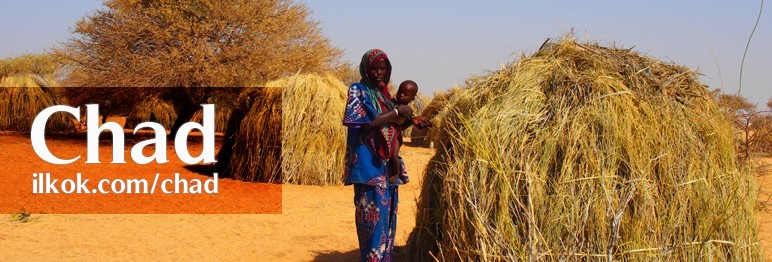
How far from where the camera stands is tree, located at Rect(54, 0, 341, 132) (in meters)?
20.8

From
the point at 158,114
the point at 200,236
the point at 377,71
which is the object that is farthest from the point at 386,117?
the point at 158,114

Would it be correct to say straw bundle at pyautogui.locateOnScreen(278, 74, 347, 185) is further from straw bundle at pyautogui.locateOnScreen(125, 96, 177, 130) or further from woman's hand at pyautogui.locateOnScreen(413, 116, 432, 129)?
straw bundle at pyautogui.locateOnScreen(125, 96, 177, 130)

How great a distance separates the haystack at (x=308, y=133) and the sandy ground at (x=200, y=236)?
2.17 meters

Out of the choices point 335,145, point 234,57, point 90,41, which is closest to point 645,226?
point 335,145

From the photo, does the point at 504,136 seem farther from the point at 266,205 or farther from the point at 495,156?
the point at 266,205

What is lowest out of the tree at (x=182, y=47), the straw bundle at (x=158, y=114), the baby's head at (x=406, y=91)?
the baby's head at (x=406, y=91)

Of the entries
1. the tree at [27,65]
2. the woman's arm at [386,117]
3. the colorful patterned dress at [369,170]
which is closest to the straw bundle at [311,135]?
the colorful patterned dress at [369,170]

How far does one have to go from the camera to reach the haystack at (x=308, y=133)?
12.4 meters

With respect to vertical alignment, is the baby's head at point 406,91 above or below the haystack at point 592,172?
above

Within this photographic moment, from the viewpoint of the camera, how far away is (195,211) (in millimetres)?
9781

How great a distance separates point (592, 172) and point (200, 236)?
4.90 m

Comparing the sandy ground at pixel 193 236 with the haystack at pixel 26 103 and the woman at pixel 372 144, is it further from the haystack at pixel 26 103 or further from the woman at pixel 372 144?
the haystack at pixel 26 103

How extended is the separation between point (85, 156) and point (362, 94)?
14.9m
